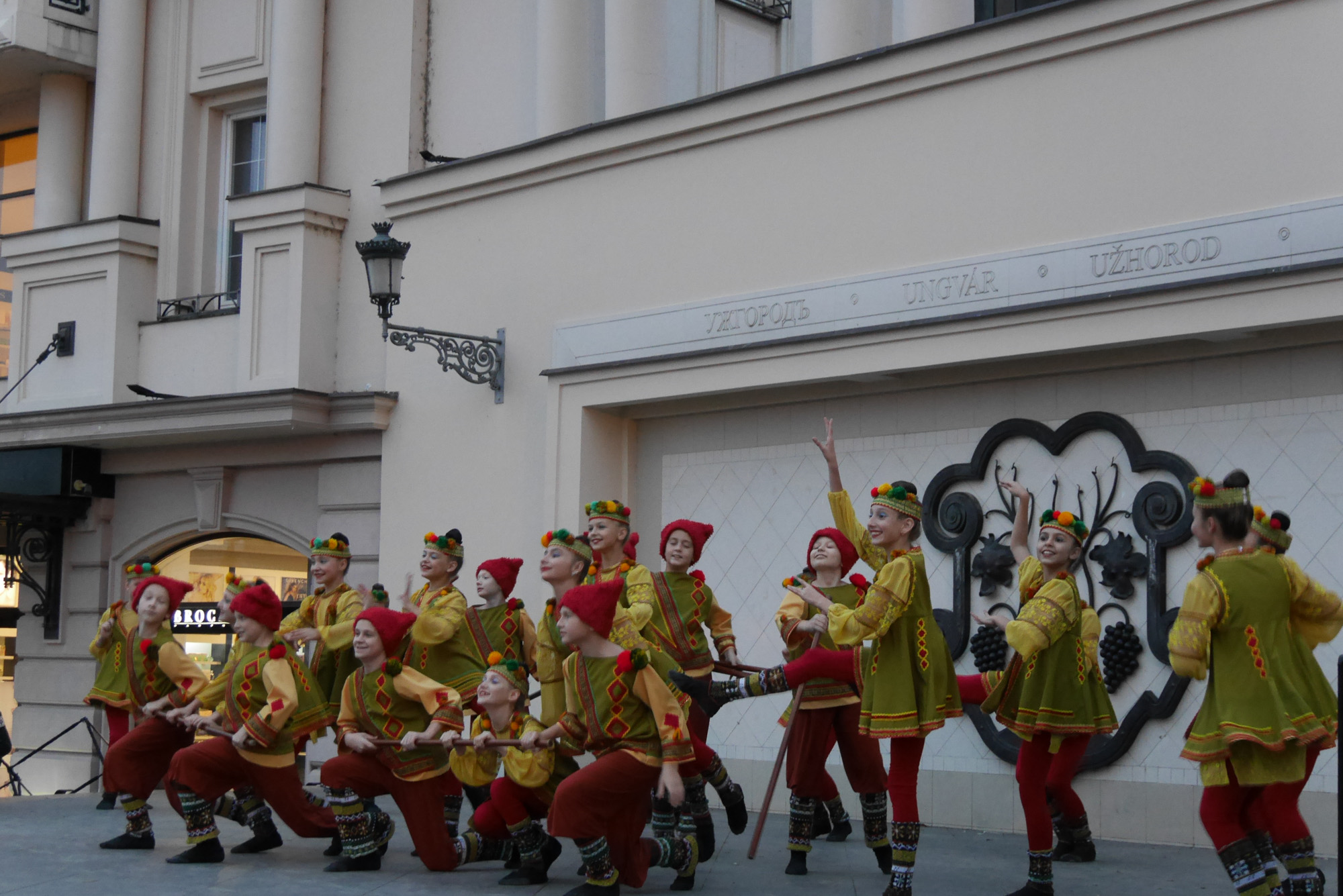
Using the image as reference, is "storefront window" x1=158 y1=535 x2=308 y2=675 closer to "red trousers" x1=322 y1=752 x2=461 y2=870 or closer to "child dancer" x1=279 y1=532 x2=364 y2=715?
"child dancer" x1=279 y1=532 x2=364 y2=715

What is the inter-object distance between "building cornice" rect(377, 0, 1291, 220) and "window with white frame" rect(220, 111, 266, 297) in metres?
2.57

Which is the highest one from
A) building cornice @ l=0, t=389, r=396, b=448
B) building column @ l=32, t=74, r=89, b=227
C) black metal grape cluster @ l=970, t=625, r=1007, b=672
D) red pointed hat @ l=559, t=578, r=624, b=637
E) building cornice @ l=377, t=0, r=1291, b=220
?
building column @ l=32, t=74, r=89, b=227

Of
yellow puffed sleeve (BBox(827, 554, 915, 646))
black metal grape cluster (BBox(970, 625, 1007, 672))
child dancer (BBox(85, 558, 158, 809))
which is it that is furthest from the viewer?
child dancer (BBox(85, 558, 158, 809))

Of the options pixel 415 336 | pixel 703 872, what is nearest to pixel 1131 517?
pixel 703 872

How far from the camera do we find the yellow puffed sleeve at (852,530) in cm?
812

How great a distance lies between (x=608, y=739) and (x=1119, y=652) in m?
3.58

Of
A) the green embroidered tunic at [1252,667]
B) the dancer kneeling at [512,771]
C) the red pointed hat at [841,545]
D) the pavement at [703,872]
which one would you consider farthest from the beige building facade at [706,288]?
the dancer kneeling at [512,771]

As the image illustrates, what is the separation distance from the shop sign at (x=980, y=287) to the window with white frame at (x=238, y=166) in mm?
4962

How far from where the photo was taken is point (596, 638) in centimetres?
722

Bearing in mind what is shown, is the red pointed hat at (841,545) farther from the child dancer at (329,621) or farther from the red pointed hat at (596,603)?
the child dancer at (329,621)

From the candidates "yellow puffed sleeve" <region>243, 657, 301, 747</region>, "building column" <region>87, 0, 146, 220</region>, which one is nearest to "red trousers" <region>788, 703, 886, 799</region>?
"yellow puffed sleeve" <region>243, 657, 301, 747</region>

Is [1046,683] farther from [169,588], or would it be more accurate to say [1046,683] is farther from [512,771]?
[169,588]

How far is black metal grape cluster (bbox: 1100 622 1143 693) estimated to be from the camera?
9164 millimetres

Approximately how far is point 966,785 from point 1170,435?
2.59m
